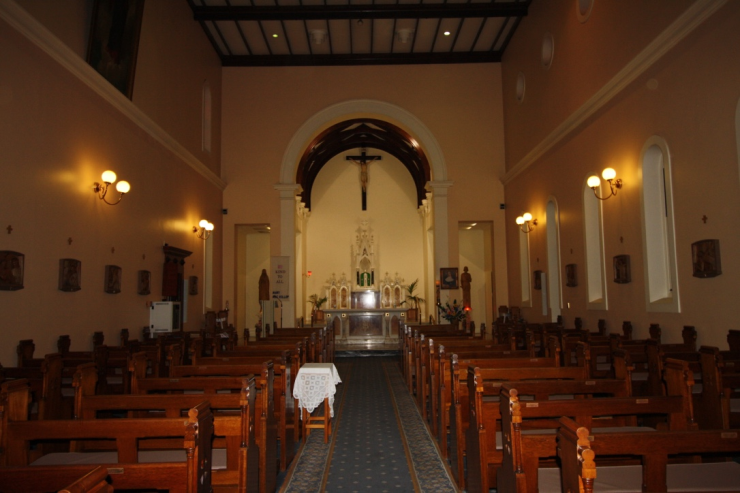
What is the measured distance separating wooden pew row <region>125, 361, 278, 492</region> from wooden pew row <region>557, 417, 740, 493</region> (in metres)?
2.47

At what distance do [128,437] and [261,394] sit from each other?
137 centimetres

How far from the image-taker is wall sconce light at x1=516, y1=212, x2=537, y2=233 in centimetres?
1430

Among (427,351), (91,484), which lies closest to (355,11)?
(427,351)

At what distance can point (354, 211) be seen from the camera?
2314cm

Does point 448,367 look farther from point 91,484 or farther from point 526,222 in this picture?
point 526,222

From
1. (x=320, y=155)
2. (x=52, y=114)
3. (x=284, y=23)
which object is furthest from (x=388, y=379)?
(x=320, y=155)

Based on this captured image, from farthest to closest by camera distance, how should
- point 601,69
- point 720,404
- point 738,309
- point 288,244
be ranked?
point 288,244, point 601,69, point 738,309, point 720,404

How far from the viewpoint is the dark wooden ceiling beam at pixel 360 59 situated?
55.2 ft

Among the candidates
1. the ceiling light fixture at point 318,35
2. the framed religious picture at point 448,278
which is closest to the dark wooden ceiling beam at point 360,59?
the ceiling light fixture at point 318,35

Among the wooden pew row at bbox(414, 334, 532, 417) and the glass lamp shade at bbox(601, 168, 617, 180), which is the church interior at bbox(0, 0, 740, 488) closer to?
the glass lamp shade at bbox(601, 168, 617, 180)

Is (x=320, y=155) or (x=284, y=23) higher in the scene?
(x=284, y=23)

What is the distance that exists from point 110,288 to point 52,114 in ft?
9.52

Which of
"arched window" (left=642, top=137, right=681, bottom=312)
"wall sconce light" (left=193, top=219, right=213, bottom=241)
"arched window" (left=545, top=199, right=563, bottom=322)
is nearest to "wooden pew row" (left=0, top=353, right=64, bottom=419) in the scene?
"arched window" (left=642, top=137, right=681, bottom=312)

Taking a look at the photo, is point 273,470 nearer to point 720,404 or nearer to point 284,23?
point 720,404
